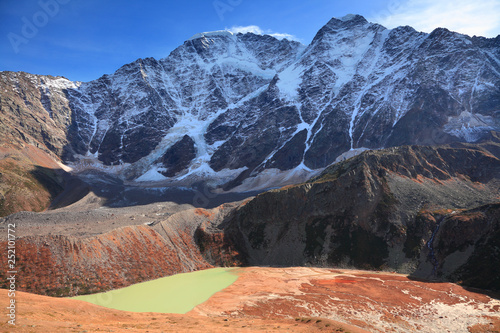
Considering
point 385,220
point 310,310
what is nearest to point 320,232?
point 385,220

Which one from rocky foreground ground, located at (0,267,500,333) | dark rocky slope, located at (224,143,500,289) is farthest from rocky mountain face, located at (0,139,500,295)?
rocky foreground ground, located at (0,267,500,333)

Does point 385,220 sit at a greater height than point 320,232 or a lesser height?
greater

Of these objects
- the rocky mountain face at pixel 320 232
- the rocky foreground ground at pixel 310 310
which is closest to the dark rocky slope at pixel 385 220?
the rocky mountain face at pixel 320 232

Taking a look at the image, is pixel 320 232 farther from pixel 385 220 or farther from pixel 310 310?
pixel 310 310

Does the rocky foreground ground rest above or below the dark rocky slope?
below

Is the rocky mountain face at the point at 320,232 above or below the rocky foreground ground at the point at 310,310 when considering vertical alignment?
above

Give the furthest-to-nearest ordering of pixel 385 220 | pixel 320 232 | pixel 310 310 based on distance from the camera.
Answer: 1. pixel 320 232
2. pixel 385 220
3. pixel 310 310

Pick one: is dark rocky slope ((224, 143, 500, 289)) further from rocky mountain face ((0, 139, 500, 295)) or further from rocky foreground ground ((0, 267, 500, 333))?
rocky foreground ground ((0, 267, 500, 333))

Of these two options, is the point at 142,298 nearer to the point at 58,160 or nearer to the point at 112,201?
the point at 112,201

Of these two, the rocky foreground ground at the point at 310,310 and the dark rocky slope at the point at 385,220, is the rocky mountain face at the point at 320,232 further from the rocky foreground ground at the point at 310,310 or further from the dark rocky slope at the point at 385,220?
the rocky foreground ground at the point at 310,310
